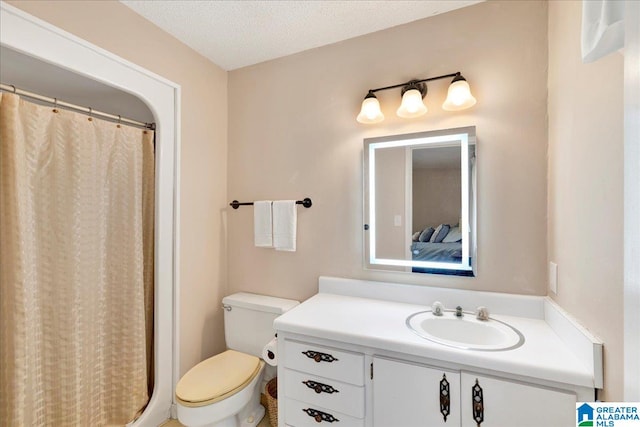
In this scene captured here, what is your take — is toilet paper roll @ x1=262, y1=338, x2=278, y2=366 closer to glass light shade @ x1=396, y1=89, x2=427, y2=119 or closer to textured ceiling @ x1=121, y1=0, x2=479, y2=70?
glass light shade @ x1=396, y1=89, x2=427, y2=119

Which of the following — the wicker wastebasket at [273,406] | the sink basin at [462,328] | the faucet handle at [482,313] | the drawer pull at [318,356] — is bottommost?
the wicker wastebasket at [273,406]

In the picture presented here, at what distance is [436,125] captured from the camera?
60.1 inches

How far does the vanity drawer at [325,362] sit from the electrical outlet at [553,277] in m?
0.88

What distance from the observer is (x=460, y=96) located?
4.57ft

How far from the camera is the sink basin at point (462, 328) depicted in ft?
4.06

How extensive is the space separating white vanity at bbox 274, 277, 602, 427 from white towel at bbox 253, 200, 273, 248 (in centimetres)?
57

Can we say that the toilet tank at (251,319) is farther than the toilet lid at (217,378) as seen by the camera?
Yes

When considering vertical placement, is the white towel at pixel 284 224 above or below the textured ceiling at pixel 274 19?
below

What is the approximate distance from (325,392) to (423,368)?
449mm

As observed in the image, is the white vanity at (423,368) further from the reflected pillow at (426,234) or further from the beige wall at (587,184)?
the reflected pillow at (426,234)

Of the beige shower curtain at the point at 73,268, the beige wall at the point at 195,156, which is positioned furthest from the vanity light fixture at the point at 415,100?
the beige shower curtain at the point at 73,268

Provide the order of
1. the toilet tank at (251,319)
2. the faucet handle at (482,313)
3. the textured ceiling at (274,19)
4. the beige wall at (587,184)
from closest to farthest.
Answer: the beige wall at (587,184)
the faucet handle at (482,313)
the textured ceiling at (274,19)
the toilet tank at (251,319)

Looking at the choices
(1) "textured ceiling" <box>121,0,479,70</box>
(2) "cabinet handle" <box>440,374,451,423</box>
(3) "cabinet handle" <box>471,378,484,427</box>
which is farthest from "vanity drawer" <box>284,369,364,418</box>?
(1) "textured ceiling" <box>121,0,479,70</box>

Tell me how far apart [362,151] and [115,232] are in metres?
1.46
